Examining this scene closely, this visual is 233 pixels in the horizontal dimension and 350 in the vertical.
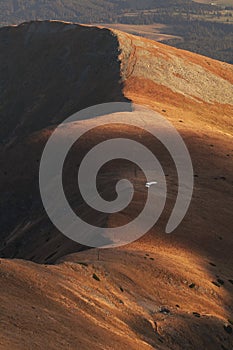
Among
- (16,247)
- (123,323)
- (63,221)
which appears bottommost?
(16,247)

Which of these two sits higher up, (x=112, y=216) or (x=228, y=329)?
(x=112, y=216)

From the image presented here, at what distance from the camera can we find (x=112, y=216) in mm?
53344

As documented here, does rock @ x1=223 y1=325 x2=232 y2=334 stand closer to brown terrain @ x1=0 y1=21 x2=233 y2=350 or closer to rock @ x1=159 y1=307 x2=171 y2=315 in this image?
brown terrain @ x1=0 y1=21 x2=233 y2=350

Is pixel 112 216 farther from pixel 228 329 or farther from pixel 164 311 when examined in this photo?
pixel 228 329

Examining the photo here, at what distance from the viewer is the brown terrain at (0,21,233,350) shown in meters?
32.9

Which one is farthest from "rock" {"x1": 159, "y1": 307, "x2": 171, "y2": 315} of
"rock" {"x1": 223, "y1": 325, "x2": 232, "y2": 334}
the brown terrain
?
"rock" {"x1": 223, "y1": 325, "x2": 232, "y2": 334}

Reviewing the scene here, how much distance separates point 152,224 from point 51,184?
1093 inches

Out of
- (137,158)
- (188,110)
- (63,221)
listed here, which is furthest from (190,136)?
(63,221)

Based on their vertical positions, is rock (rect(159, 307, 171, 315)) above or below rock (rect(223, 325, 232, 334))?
above

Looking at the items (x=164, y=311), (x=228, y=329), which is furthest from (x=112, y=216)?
(x=228, y=329)

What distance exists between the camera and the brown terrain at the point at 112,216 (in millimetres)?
32906

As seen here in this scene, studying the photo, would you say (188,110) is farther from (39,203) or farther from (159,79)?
(39,203)

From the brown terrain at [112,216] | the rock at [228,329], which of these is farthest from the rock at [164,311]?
the rock at [228,329]

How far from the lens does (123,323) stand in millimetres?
34125
